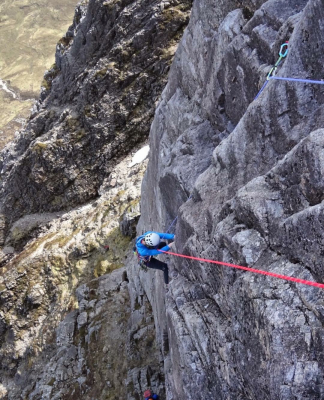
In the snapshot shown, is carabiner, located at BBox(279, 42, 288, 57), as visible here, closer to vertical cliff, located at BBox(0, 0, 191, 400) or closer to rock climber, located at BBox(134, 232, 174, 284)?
rock climber, located at BBox(134, 232, 174, 284)

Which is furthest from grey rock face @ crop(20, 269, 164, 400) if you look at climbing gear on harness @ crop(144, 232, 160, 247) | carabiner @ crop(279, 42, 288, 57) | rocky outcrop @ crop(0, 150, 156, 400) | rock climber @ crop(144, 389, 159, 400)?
carabiner @ crop(279, 42, 288, 57)

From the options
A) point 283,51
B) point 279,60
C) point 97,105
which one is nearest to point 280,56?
point 279,60

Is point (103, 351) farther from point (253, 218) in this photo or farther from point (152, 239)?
point (253, 218)

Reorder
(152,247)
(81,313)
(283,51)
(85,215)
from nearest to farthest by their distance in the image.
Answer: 1. (283,51)
2. (152,247)
3. (81,313)
4. (85,215)

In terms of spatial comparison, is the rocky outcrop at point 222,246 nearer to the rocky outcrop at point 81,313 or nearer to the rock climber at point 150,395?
the rocky outcrop at point 81,313

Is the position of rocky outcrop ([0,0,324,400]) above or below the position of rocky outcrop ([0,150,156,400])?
above

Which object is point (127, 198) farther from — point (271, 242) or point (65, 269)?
point (271, 242)

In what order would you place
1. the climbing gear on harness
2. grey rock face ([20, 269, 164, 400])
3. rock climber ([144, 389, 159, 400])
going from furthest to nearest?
grey rock face ([20, 269, 164, 400]) → rock climber ([144, 389, 159, 400]) → the climbing gear on harness
